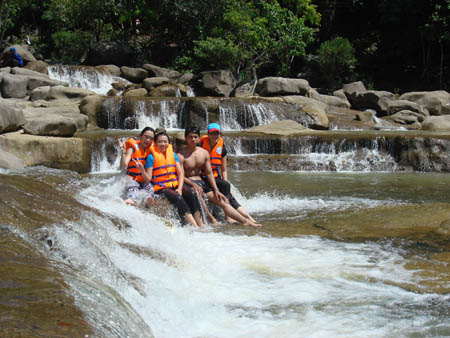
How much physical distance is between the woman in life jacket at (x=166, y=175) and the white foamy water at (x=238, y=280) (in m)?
0.48

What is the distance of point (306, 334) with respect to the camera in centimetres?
403

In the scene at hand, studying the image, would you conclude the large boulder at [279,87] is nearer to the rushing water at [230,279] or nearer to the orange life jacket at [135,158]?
the rushing water at [230,279]

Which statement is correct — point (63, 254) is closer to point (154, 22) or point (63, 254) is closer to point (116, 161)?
point (116, 161)

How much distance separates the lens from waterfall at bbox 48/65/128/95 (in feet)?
78.0

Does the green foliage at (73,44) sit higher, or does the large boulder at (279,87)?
the green foliage at (73,44)

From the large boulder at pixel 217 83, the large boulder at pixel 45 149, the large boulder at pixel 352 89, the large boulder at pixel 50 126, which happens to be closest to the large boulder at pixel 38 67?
the large boulder at pixel 217 83

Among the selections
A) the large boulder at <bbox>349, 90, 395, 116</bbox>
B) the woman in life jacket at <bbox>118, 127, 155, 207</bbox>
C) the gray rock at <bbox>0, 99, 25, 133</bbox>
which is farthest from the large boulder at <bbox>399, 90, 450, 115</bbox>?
the woman in life jacket at <bbox>118, 127, 155, 207</bbox>

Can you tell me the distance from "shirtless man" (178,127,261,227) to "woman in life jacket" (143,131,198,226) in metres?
0.26

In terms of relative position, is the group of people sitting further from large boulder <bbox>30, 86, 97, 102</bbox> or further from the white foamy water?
large boulder <bbox>30, 86, 97, 102</bbox>

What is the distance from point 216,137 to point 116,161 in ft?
21.5

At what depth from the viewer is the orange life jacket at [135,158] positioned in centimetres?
750

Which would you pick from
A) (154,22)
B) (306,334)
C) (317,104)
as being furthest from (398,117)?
(306,334)

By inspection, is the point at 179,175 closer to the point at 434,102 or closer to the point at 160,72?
the point at 434,102

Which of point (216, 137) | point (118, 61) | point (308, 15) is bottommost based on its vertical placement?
point (216, 137)
